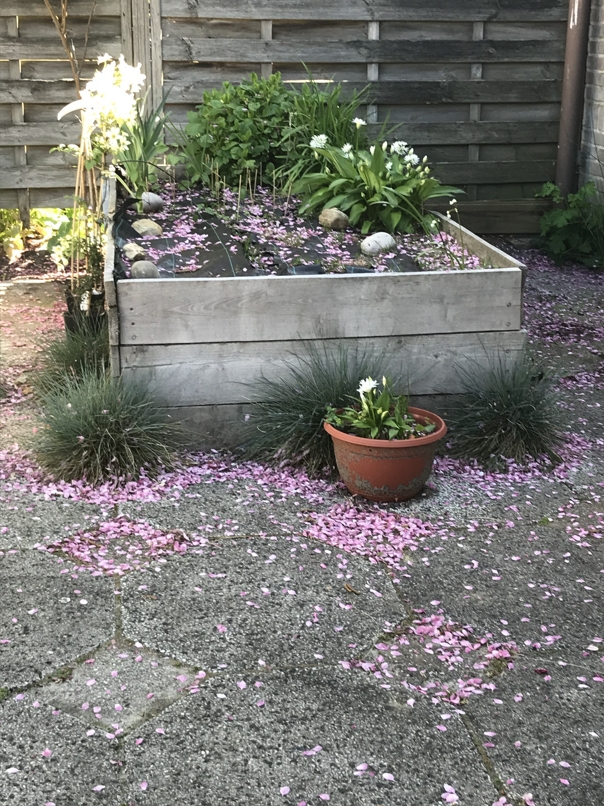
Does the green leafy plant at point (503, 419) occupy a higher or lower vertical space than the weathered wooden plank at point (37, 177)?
lower

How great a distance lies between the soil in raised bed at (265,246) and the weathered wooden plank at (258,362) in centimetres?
44

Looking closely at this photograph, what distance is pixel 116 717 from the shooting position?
6.97ft

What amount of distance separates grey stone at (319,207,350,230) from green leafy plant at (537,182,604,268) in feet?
8.33

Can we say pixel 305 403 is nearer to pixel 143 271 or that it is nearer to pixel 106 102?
pixel 143 271

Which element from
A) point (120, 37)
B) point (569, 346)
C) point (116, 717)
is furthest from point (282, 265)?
point (120, 37)

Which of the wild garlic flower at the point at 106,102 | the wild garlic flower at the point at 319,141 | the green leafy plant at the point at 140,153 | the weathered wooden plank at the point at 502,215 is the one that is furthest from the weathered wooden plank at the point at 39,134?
the weathered wooden plank at the point at 502,215

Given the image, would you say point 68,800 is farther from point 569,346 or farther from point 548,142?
point 548,142

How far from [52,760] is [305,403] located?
5.91 ft

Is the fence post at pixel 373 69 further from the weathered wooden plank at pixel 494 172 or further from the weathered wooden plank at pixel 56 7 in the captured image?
the weathered wooden plank at pixel 56 7

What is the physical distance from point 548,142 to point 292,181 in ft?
9.35

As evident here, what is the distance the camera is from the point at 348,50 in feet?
21.5

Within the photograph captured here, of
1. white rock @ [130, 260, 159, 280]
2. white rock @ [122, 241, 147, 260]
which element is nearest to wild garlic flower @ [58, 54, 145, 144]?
white rock @ [122, 241, 147, 260]

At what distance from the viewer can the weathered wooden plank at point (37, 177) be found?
6523 millimetres

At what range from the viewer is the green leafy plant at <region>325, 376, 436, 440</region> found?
10.7ft
